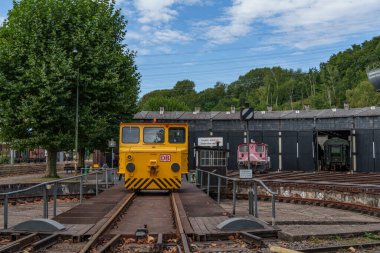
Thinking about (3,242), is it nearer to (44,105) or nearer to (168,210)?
(168,210)

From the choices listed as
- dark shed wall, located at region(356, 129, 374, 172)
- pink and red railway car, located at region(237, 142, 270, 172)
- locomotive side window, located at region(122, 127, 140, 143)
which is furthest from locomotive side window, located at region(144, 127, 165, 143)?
dark shed wall, located at region(356, 129, 374, 172)

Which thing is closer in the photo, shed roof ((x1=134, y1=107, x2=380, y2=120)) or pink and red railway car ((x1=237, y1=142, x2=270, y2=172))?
pink and red railway car ((x1=237, y1=142, x2=270, y2=172))

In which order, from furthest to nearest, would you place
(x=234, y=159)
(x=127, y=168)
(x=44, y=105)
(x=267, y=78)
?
(x=267, y=78)
(x=234, y=159)
(x=44, y=105)
(x=127, y=168)

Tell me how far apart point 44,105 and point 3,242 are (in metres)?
18.7

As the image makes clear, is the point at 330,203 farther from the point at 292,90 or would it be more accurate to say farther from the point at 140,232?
the point at 292,90

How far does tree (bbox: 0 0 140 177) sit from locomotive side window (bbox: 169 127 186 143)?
37.8 feet

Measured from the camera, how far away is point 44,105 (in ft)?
85.1

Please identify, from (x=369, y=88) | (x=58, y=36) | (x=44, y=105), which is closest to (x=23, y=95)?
(x=44, y=105)

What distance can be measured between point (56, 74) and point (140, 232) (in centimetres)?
1912

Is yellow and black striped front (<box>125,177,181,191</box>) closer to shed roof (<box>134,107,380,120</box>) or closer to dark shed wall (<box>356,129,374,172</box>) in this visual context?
dark shed wall (<box>356,129,374,172</box>)

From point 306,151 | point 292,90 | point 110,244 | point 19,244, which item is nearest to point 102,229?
point 110,244

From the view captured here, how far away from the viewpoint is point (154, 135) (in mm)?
16531

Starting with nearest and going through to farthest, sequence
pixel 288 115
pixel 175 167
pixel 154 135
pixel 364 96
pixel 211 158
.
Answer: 1. pixel 175 167
2. pixel 154 135
3. pixel 211 158
4. pixel 288 115
5. pixel 364 96

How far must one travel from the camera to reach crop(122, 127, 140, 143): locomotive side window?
1650cm
